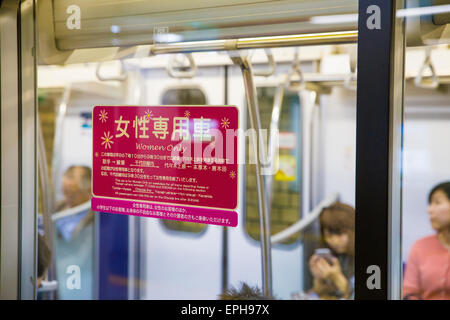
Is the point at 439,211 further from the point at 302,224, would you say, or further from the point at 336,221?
the point at 302,224

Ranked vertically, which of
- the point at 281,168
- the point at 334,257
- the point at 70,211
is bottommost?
the point at 334,257

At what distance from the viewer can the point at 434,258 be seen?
2951 millimetres

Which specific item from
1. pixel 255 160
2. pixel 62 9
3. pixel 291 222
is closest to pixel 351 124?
pixel 291 222

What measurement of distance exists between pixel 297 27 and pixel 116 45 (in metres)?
0.62

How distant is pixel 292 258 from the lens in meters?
3.30

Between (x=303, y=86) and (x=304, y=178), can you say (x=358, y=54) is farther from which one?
(x=304, y=178)

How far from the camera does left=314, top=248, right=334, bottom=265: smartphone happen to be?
3.21m

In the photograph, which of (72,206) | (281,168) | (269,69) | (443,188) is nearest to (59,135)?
(72,206)

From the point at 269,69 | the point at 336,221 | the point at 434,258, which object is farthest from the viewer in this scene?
the point at 336,221

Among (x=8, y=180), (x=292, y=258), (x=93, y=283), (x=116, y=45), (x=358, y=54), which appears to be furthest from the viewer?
(x=292, y=258)

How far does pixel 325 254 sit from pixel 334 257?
68 mm

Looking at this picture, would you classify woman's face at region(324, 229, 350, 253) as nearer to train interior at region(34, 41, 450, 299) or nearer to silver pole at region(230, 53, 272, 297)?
train interior at region(34, 41, 450, 299)

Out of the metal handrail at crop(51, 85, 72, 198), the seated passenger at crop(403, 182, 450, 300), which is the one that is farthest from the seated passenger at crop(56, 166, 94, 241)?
the seated passenger at crop(403, 182, 450, 300)

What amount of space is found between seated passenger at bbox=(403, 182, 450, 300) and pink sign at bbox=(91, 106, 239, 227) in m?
1.87
